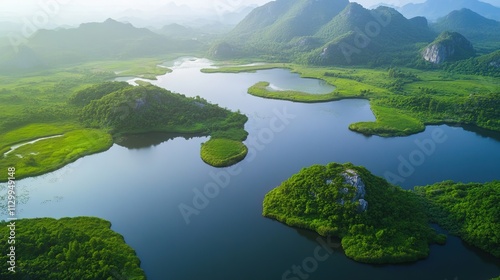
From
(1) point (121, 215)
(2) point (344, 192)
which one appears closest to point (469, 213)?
(2) point (344, 192)

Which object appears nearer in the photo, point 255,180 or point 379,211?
point 379,211

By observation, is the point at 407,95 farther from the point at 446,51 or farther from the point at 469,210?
the point at 469,210

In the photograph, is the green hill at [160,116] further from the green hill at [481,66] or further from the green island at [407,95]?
the green hill at [481,66]

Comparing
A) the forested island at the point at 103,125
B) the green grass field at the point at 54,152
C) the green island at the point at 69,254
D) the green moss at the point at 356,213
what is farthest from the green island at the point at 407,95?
the green island at the point at 69,254

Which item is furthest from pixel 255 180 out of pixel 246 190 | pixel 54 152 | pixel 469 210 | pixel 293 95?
pixel 293 95

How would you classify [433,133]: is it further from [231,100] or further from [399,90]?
[231,100]

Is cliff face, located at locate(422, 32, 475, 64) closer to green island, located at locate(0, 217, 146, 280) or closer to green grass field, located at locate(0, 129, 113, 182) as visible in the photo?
green grass field, located at locate(0, 129, 113, 182)

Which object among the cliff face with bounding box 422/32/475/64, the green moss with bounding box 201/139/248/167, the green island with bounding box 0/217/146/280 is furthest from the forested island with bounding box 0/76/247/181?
the cliff face with bounding box 422/32/475/64
